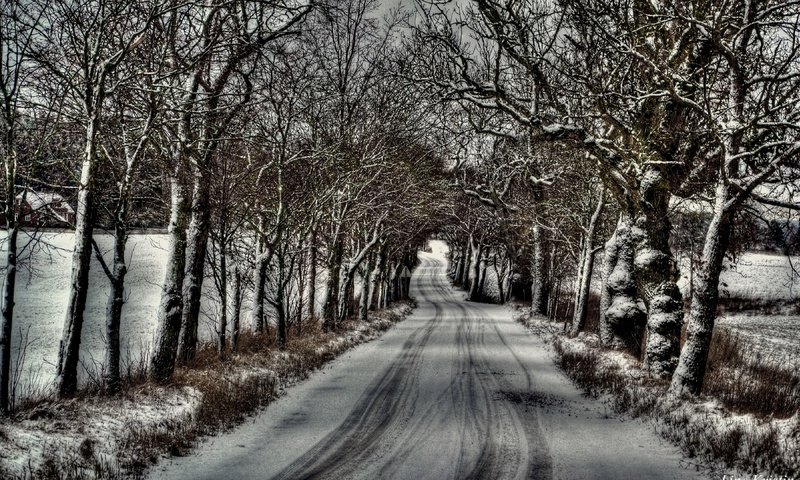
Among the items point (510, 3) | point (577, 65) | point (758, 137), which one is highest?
point (510, 3)

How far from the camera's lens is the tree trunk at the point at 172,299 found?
29.4 feet

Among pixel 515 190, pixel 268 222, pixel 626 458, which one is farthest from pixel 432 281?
pixel 626 458

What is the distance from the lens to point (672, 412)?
7.84m

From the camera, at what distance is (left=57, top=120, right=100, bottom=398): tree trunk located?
6.73 metres

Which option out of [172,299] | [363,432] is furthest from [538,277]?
[363,432]

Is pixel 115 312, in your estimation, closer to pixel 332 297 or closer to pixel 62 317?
pixel 332 297

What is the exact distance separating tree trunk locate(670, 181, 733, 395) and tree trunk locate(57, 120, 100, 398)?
965cm

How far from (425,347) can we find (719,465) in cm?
1019

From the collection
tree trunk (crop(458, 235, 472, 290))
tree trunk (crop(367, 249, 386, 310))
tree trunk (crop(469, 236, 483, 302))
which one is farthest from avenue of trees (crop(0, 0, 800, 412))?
tree trunk (crop(458, 235, 472, 290))

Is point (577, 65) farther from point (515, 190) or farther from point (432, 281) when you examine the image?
point (432, 281)

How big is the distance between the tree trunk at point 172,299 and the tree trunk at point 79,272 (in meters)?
1.90

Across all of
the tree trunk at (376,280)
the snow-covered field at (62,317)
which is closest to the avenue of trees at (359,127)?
the snow-covered field at (62,317)

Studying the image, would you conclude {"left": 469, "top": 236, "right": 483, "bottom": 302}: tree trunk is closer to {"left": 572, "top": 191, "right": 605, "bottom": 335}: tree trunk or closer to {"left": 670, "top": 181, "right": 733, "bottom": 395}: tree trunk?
{"left": 572, "top": 191, "right": 605, "bottom": 335}: tree trunk

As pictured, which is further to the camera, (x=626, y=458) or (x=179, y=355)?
(x=179, y=355)
